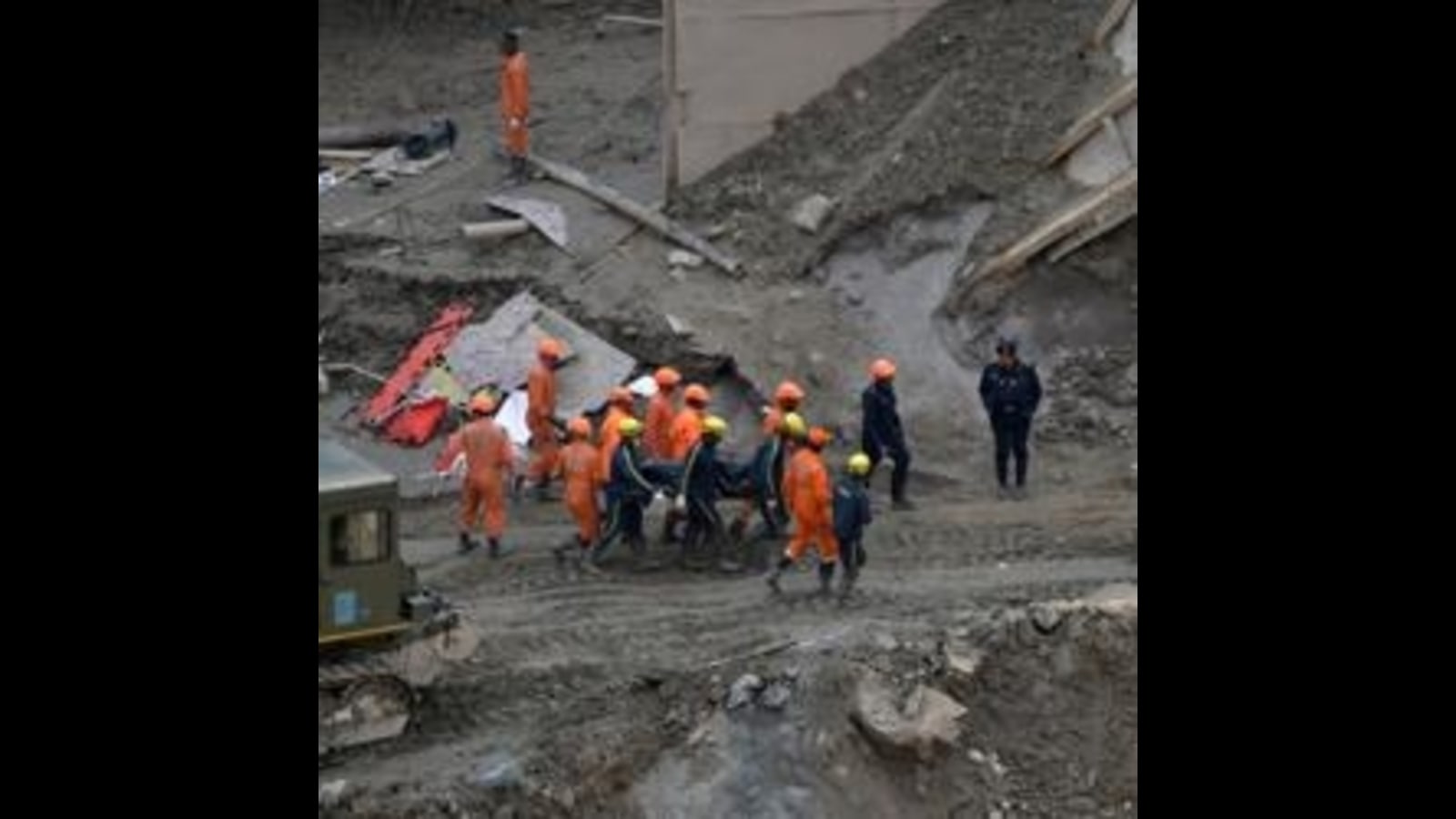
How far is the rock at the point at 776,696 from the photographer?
1563 cm

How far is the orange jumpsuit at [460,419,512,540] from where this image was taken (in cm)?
1819

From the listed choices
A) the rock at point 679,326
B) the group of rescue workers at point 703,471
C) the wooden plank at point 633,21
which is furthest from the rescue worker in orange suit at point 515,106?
the group of rescue workers at point 703,471

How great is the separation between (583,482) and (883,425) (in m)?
2.73

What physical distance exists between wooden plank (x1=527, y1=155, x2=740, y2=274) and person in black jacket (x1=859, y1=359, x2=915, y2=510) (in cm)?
425

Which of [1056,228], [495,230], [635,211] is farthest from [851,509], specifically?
[495,230]

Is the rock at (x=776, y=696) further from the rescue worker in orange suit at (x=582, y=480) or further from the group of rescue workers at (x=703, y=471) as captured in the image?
the rescue worker in orange suit at (x=582, y=480)

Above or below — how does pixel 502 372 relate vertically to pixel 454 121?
below

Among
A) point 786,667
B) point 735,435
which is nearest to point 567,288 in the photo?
point 735,435

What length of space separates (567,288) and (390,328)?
195cm

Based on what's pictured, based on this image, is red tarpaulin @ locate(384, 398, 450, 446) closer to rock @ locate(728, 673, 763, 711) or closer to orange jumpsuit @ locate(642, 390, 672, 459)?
orange jumpsuit @ locate(642, 390, 672, 459)

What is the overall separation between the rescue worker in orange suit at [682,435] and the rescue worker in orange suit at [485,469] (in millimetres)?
1420

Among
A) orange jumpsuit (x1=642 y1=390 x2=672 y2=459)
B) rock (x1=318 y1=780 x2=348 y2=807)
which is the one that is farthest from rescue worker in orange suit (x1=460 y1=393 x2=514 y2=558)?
rock (x1=318 y1=780 x2=348 y2=807)
